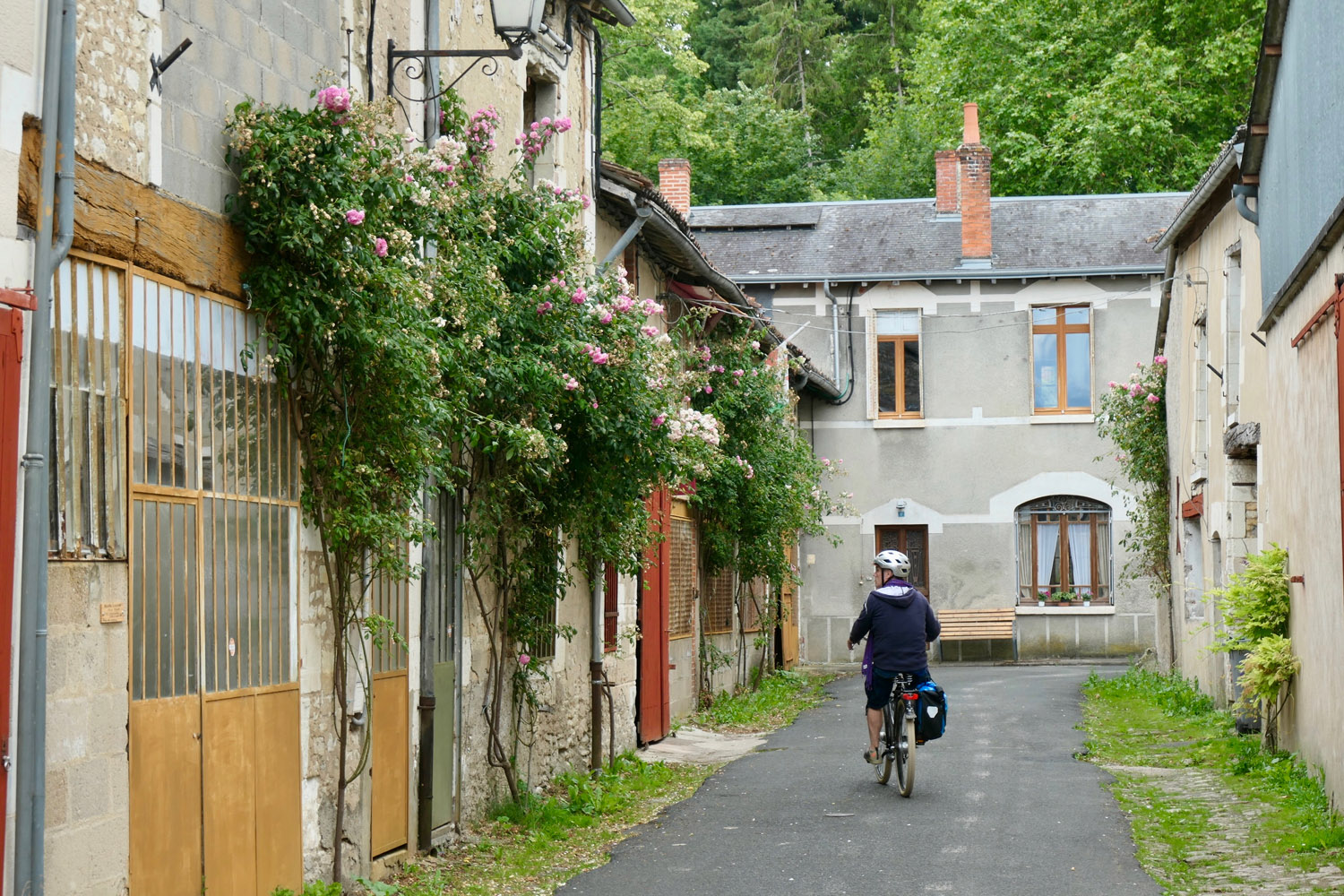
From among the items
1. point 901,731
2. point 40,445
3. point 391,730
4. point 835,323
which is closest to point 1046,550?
point 835,323

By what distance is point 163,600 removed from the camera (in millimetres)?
6242

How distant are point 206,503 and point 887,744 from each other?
239 inches

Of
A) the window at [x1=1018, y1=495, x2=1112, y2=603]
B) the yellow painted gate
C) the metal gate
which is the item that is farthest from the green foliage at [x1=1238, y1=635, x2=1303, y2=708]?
the window at [x1=1018, y1=495, x2=1112, y2=603]

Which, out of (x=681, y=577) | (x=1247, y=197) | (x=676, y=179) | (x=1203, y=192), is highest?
(x=676, y=179)

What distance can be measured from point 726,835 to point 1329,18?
20.6 feet

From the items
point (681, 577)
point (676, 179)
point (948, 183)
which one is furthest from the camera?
point (948, 183)

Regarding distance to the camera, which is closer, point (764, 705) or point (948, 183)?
point (764, 705)

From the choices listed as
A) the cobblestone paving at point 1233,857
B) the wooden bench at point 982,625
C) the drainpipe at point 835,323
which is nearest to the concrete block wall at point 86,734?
the cobblestone paving at point 1233,857

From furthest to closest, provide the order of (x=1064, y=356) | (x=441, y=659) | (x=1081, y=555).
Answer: (x=1064, y=356) → (x=1081, y=555) → (x=441, y=659)

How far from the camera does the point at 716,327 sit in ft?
61.6

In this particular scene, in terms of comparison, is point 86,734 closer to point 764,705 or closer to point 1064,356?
point 764,705

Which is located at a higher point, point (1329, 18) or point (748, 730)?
point (1329, 18)

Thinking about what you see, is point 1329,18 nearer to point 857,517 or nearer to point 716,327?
point 716,327

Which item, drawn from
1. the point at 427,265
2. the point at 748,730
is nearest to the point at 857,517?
the point at 748,730
